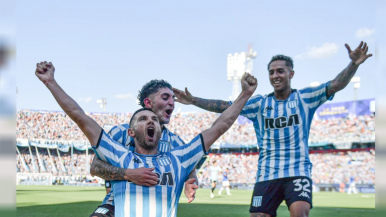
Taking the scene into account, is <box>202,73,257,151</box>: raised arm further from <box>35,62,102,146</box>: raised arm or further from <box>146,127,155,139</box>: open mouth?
<box>35,62,102,146</box>: raised arm

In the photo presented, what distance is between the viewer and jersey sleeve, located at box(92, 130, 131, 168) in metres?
3.46

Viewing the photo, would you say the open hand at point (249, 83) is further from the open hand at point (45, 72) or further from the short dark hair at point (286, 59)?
the short dark hair at point (286, 59)

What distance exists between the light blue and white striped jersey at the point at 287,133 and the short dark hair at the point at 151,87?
1.63 m

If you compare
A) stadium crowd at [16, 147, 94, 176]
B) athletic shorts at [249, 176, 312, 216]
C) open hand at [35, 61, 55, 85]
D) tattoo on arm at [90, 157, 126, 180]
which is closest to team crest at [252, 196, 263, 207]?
athletic shorts at [249, 176, 312, 216]

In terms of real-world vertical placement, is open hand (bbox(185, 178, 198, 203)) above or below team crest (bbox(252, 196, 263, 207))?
above

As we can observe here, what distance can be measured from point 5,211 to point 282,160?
3957 mm

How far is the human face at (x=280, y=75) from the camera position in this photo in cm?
562

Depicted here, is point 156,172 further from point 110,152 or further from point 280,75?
point 280,75

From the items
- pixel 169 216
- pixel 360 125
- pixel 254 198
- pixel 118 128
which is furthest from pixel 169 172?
pixel 360 125

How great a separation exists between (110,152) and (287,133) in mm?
2796

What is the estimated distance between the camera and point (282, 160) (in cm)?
546

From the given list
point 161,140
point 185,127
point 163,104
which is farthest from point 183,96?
point 185,127

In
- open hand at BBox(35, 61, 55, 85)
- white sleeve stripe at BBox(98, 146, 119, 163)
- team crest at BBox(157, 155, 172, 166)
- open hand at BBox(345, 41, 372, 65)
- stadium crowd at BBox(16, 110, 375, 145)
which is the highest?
open hand at BBox(345, 41, 372, 65)

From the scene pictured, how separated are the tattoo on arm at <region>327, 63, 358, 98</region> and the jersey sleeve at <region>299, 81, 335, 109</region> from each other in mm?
67
